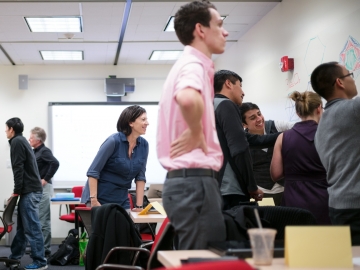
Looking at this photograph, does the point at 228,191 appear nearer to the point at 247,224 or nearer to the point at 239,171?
the point at 239,171

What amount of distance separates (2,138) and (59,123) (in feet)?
3.25

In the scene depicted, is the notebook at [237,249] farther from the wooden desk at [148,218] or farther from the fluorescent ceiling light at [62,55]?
the fluorescent ceiling light at [62,55]

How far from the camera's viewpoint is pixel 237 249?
173 cm

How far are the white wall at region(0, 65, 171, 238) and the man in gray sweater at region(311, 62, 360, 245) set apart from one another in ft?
23.6

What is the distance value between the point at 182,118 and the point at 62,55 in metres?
7.10

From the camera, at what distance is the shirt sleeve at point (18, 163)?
6.03m

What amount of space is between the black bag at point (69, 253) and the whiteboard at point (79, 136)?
2422 mm

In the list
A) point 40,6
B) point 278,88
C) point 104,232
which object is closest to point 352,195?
point 104,232

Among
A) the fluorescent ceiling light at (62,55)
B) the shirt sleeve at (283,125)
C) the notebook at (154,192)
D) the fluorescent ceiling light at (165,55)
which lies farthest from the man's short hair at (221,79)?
the fluorescent ceiling light at (62,55)

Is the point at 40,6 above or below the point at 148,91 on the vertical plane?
above

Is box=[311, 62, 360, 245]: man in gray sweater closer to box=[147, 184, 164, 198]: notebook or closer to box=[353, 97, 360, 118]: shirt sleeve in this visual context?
box=[353, 97, 360, 118]: shirt sleeve

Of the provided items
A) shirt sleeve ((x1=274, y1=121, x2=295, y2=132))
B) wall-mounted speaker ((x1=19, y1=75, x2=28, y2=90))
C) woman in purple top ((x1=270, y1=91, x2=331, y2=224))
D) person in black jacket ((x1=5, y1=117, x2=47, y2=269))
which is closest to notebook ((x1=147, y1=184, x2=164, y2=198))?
person in black jacket ((x1=5, y1=117, x2=47, y2=269))

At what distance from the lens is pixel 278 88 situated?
244 inches

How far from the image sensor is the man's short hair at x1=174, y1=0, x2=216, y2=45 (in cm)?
212
